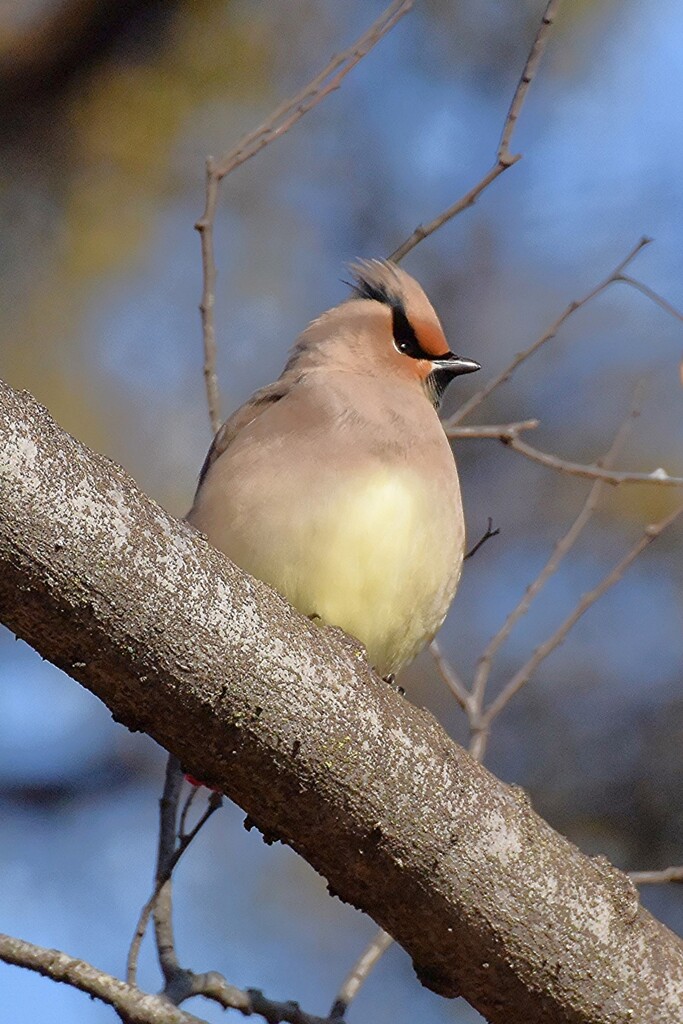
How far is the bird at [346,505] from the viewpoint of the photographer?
11.6 ft

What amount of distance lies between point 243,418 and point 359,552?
0.60 metres

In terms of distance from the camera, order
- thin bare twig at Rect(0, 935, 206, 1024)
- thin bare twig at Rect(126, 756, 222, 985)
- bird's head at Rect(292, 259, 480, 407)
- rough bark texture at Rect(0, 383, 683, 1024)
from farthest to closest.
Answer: bird's head at Rect(292, 259, 480, 407), thin bare twig at Rect(126, 756, 222, 985), thin bare twig at Rect(0, 935, 206, 1024), rough bark texture at Rect(0, 383, 683, 1024)

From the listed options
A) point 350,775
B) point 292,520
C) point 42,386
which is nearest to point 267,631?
point 350,775

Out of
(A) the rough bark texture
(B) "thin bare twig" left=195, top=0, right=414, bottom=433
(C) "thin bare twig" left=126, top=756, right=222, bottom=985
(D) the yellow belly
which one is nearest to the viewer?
(A) the rough bark texture

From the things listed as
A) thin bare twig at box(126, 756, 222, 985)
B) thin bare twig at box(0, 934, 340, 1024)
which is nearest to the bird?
thin bare twig at box(126, 756, 222, 985)

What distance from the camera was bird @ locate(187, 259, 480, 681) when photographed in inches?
139

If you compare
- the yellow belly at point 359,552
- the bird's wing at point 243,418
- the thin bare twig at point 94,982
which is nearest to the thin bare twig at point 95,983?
the thin bare twig at point 94,982

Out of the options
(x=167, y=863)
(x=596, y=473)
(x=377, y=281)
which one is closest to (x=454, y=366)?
(x=377, y=281)

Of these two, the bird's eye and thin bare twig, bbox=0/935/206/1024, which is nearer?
thin bare twig, bbox=0/935/206/1024

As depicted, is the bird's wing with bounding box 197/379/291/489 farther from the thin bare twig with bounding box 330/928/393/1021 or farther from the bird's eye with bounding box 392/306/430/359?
the thin bare twig with bounding box 330/928/393/1021

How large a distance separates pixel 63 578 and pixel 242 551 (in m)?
1.28

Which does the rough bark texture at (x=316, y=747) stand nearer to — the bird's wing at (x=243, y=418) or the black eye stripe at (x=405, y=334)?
the bird's wing at (x=243, y=418)

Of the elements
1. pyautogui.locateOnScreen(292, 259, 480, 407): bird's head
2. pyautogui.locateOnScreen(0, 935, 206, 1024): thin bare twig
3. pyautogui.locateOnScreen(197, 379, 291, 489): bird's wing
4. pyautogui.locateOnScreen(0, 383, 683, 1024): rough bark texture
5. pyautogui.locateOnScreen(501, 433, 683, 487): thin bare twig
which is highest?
pyautogui.locateOnScreen(292, 259, 480, 407): bird's head

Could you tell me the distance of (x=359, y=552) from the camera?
353cm
